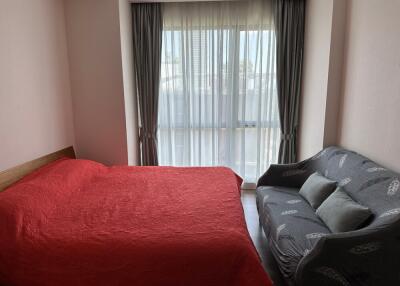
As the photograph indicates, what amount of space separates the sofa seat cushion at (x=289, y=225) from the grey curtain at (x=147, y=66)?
5.74 feet

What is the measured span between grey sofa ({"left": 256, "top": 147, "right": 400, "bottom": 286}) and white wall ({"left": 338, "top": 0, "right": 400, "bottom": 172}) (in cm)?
17

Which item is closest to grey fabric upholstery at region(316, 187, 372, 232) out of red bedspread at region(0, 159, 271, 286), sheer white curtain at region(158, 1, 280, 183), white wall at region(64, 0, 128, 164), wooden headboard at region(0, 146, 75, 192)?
red bedspread at region(0, 159, 271, 286)

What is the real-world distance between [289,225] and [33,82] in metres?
2.56

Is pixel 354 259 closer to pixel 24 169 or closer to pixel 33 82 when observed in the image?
pixel 24 169

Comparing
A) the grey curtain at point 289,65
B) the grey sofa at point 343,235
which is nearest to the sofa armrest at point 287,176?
the grey sofa at point 343,235

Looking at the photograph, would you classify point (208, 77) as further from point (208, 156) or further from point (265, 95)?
point (208, 156)

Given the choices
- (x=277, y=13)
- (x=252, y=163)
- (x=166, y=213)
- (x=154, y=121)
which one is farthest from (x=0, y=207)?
(x=277, y=13)

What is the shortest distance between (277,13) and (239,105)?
4.06 feet

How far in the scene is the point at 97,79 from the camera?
307 centimetres

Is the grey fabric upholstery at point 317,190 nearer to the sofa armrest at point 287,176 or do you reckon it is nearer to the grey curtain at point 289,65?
the sofa armrest at point 287,176

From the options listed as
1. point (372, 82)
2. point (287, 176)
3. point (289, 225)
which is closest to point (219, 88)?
point (287, 176)

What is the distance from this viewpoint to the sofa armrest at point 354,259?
1456 millimetres

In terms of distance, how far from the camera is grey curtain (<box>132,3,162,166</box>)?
Result: 3350mm

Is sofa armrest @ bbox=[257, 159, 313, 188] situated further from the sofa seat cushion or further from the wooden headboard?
the wooden headboard
